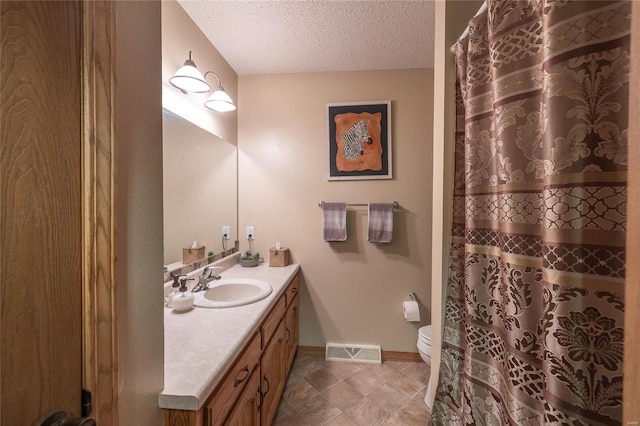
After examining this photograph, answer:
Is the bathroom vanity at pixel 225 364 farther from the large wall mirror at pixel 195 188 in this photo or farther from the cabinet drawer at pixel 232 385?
the large wall mirror at pixel 195 188

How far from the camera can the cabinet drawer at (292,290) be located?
6.32 feet

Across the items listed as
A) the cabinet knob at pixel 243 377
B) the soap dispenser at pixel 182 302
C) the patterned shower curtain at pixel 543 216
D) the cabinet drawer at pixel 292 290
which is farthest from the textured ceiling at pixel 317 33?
the cabinet knob at pixel 243 377

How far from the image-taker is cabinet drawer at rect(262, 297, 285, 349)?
1350 mm

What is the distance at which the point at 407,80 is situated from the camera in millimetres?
2240

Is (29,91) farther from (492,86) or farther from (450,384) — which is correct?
(450,384)

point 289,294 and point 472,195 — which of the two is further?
point 289,294

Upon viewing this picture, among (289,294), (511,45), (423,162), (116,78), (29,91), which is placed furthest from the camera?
(423,162)

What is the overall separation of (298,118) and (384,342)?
2.18 meters

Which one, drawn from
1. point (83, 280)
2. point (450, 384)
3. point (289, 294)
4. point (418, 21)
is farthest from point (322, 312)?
point (418, 21)

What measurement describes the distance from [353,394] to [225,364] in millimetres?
1378

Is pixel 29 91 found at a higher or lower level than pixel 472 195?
higher

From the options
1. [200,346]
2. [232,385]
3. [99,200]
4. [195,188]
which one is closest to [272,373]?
[232,385]

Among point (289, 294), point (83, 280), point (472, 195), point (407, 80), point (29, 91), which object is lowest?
point (289, 294)

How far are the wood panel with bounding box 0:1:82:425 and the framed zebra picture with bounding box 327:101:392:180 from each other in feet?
6.27
